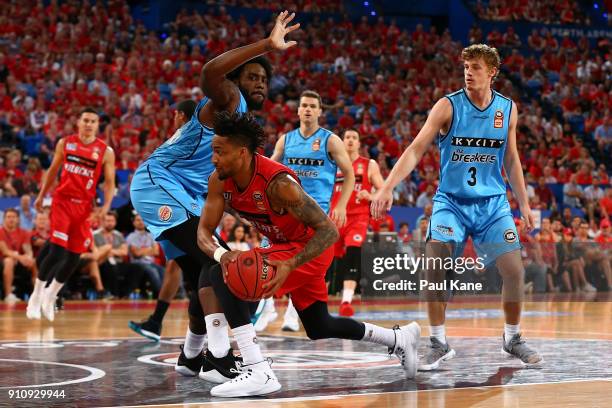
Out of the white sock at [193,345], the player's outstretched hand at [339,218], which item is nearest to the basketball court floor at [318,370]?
the white sock at [193,345]

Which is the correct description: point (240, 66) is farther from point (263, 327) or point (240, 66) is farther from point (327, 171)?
point (263, 327)

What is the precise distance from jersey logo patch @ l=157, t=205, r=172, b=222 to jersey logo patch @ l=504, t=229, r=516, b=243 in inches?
88.0

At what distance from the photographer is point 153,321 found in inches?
320

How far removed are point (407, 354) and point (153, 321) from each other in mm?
2861

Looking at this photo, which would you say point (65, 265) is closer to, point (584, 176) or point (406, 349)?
point (406, 349)

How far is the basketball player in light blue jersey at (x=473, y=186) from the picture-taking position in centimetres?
650

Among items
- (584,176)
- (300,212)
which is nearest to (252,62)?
(300,212)

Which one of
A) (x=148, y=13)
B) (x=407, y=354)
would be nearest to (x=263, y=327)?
(x=407, y=354)

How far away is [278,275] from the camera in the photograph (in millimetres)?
5074

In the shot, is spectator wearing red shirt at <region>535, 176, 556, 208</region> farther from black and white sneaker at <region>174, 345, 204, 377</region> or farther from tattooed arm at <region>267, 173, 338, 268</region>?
tattooed arm at <region>267, 173, 338, 268</region>

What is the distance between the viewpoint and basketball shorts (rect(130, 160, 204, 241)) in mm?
6113

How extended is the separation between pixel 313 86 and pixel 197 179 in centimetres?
1658

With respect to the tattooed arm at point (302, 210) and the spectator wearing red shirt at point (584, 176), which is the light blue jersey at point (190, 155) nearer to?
the tattooed arm at point (302, 210)

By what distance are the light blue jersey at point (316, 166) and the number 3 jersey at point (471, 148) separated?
2.76m
